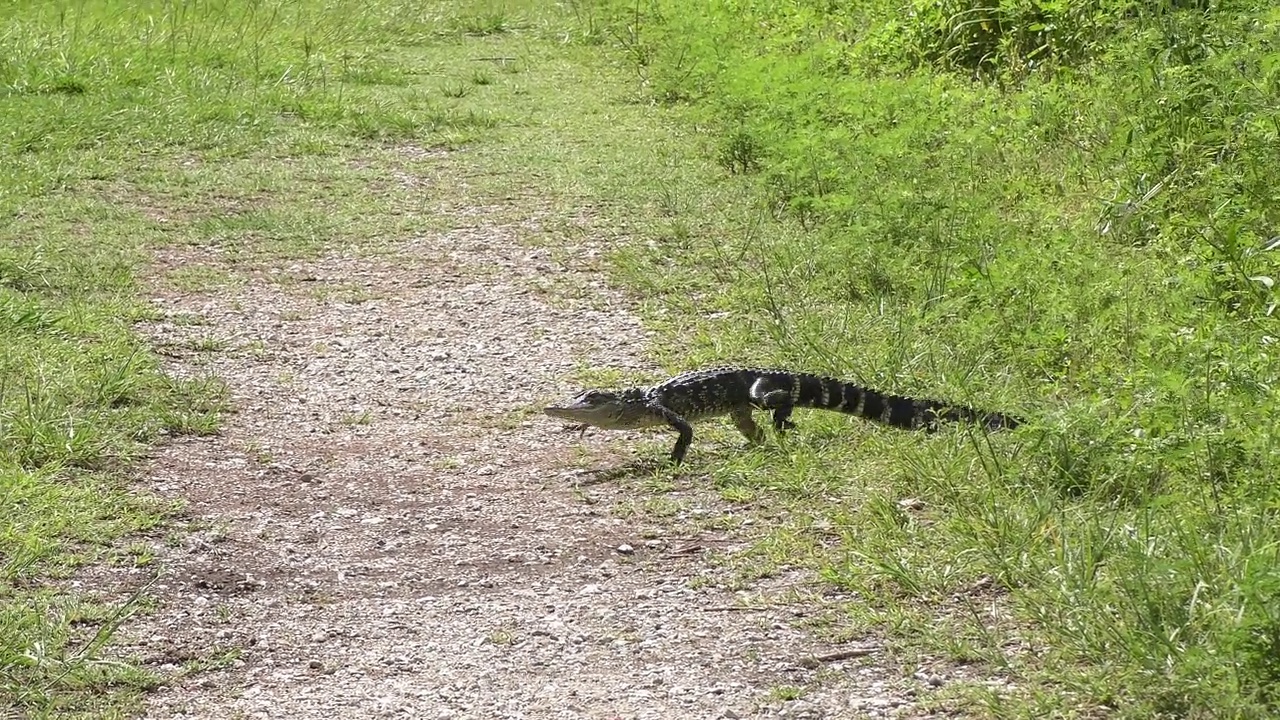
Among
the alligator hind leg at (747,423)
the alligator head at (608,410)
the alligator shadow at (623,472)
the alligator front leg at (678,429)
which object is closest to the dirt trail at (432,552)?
the alligator shadow at (623,472)

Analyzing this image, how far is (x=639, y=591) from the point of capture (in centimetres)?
461

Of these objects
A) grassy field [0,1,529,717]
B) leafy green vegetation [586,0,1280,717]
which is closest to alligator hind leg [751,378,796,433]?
leafy green vegetation [586,0,1280,717]

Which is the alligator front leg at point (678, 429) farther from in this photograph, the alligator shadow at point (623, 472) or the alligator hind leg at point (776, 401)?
the alligator hind leg at point (776, 401)

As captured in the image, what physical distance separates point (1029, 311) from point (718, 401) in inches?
52.8

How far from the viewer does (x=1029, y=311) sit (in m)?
6.14

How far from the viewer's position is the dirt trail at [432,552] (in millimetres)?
4051

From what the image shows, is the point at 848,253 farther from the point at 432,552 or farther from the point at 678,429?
the point at 432,552

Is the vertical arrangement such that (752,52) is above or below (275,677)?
above

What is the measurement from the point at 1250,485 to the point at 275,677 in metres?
2.58

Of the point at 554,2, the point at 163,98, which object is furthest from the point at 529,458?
the point at 554,2

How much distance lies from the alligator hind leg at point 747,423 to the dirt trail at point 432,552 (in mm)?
451

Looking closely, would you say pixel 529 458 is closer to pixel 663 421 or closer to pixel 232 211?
pixel 663 421

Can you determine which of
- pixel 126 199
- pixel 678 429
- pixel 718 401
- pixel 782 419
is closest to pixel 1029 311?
pixel 782 419

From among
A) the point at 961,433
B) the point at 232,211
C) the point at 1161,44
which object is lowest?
the point at 232,211
